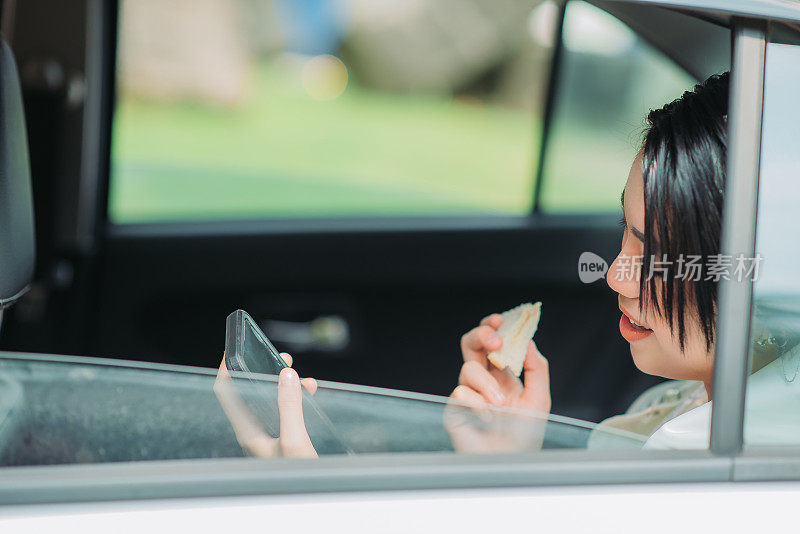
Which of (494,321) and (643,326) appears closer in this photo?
(643,326)

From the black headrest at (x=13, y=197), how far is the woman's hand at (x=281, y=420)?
1.24 feet

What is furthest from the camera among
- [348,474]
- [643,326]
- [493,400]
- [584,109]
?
[584,109]

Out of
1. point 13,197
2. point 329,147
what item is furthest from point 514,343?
point 329,147

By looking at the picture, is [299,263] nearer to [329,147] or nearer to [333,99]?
[329,147]

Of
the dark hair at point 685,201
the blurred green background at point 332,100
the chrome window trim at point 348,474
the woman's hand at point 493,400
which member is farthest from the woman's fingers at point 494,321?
the blurred green background at point 332,100

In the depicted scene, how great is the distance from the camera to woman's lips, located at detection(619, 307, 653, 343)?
1.30m

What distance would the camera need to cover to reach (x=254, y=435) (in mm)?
1197

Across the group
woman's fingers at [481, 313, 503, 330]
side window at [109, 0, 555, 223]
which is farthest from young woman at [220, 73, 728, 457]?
side window at [109, 0, 555, 223]

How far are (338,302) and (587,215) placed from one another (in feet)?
3.40

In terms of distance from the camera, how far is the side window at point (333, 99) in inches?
313

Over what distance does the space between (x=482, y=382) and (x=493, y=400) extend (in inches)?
2.1

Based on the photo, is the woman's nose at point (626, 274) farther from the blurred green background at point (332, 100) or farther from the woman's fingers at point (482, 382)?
the blurred green background at point (332, 100)

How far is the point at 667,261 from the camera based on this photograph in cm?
121

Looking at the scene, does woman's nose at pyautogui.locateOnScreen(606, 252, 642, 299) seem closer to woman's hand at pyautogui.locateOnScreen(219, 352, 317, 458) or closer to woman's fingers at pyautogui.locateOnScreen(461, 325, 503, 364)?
woman's fingers at pyautogui.locateOnScreen(461, 325, 503, 364)
